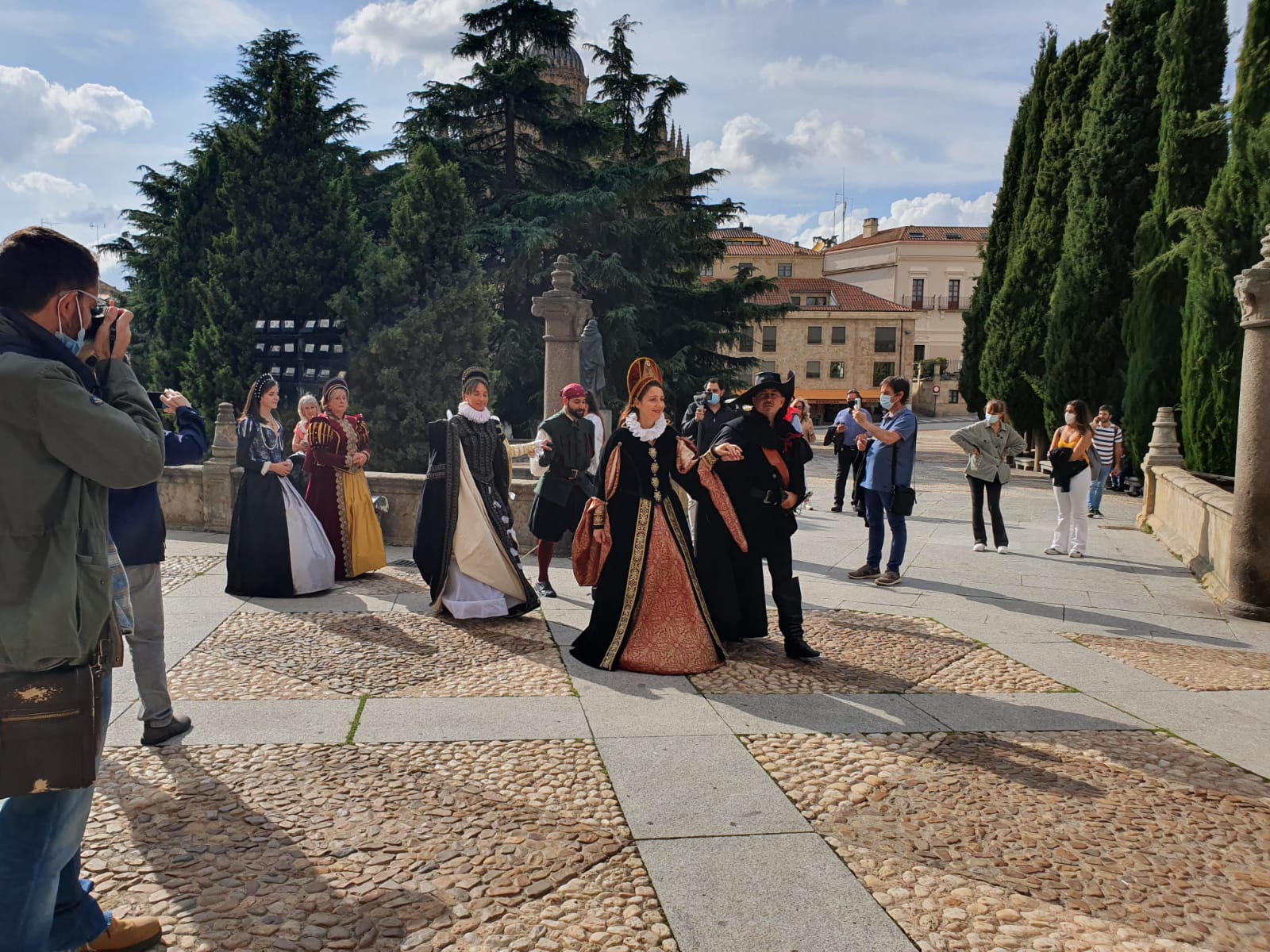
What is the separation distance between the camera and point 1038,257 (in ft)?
74.6

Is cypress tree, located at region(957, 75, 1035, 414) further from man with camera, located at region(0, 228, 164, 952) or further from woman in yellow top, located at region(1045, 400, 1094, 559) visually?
man with camera, located at region(0, 228, 164, 952)

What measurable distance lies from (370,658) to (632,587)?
5.56ft

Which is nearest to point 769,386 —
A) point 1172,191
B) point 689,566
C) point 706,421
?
point 689,566

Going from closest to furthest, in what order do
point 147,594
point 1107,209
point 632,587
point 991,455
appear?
point 147,594 < point 632,587 < point 991,455 < point 1107,209

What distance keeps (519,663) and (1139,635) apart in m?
4.68

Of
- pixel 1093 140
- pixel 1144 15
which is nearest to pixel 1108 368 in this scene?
pixel 1093 140

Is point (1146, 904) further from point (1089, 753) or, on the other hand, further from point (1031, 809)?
point (1089, 753)

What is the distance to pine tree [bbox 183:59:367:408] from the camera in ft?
68.5

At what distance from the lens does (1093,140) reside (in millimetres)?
19625

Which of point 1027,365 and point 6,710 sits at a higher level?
point 1027,365

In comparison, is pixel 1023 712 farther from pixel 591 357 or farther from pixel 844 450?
pixel 591 357

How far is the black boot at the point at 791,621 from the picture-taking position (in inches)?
235

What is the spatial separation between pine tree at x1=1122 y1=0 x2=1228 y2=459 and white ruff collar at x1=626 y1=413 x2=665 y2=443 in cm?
1423

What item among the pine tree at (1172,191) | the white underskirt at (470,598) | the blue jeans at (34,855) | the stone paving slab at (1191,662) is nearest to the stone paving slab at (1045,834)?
the stone paving slab at (1191,662)
